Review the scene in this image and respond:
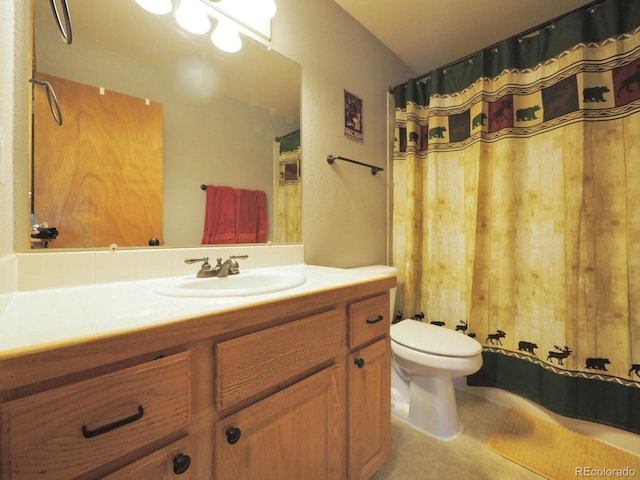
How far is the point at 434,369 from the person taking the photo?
1200 millimetres

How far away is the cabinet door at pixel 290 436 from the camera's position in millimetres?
569

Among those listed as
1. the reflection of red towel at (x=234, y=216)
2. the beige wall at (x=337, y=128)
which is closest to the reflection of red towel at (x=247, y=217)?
the reflection of red towel at (x=234, y=216)

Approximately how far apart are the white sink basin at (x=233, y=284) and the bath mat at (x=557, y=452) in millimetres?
1255

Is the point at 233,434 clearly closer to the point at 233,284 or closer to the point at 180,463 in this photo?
the point at 180,463

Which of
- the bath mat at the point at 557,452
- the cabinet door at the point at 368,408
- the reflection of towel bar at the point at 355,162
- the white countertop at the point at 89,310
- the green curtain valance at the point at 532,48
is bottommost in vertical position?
the bath mat at the point at 557,452

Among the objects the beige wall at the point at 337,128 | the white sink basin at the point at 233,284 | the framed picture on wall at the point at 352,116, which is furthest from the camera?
the framed picture on wall at the point at 352,116

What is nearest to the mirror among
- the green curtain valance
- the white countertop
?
the white countertop

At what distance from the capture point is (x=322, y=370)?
2.47ft

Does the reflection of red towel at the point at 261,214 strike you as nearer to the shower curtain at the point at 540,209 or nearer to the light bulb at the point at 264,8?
the light bulb at the point at 264,8

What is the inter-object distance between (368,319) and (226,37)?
4.24ft

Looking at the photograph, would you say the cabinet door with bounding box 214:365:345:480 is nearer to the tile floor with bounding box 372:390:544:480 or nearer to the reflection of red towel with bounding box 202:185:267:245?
the tile floor with bounding box 372:390:544:480

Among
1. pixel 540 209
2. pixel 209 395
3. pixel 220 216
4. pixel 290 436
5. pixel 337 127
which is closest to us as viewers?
pixel 209 395

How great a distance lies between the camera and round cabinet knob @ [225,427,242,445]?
0.56 m

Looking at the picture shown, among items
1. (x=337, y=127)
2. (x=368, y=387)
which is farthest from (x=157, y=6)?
(x=368, y=387)
